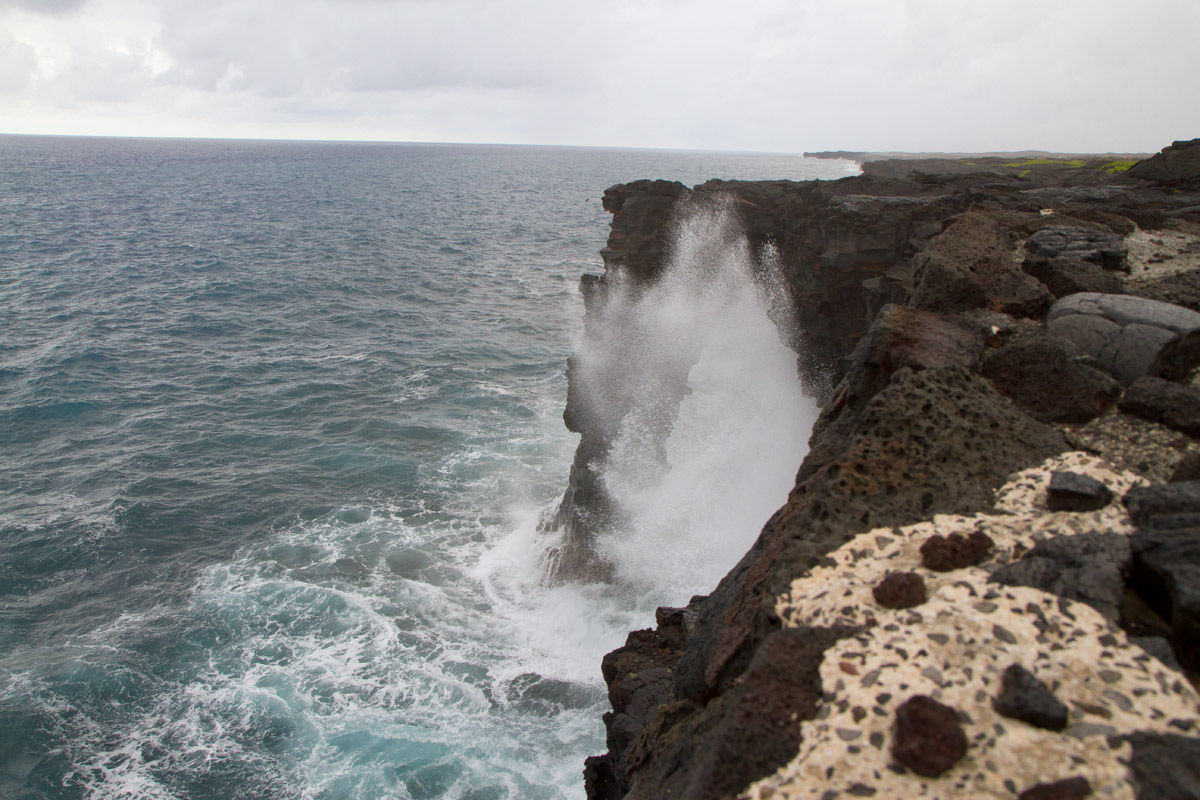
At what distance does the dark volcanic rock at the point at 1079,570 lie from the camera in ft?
19.4

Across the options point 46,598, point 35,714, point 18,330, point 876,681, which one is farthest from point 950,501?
point 18,330

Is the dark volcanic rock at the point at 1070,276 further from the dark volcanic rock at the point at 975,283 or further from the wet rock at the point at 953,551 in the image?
the wet rock at the point at 953,551

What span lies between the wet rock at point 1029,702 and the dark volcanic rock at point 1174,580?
1.28 metres

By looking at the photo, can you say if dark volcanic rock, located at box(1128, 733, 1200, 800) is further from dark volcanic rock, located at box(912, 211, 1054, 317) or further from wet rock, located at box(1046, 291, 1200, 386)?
dark volcanic rock, located at box(912, 211, 1054, 317)

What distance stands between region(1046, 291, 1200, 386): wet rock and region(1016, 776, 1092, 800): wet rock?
602 centimetres

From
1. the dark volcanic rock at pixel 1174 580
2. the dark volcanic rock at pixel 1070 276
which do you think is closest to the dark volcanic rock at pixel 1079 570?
the dark volcanic rock at pixel 1174 580

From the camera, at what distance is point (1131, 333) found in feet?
30.3

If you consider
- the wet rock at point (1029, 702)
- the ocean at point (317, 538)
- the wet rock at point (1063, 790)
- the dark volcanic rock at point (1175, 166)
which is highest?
the dark volcanic rock at point (1175, 166)

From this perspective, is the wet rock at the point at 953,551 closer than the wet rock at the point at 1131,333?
Yes

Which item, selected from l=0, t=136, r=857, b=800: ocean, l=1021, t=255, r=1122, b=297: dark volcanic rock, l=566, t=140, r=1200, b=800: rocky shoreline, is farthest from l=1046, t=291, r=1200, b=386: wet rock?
l=0, t=136, r=857, b=800: ocean

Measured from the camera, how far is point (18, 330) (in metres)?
42.7

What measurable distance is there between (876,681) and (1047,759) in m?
1.16

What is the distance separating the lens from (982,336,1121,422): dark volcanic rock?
828 cm

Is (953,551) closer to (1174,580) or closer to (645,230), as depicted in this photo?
(1174,580)
